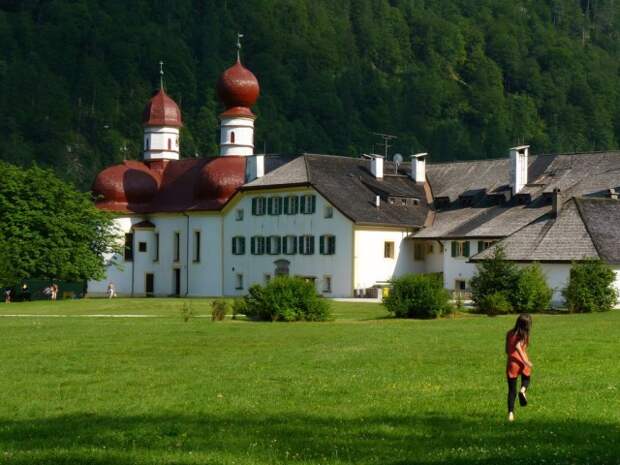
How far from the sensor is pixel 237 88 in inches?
3147

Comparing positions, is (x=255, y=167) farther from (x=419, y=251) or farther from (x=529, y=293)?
(x=529, y=293)

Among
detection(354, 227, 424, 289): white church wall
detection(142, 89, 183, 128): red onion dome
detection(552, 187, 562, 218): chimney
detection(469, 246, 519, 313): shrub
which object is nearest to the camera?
detection(469, 246, 519, 313): shrub

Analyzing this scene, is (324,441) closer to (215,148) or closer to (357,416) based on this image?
(357,416)

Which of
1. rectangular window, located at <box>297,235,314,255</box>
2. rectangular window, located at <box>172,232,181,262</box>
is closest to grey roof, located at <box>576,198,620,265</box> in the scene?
rectangular window, located at <box>297,235,314,255</box>

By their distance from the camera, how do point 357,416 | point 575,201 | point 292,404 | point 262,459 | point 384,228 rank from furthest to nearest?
point 384,228
point 575,201
point 292,404
point 357,416
point 262,459

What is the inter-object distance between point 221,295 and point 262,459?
5908 centimetres

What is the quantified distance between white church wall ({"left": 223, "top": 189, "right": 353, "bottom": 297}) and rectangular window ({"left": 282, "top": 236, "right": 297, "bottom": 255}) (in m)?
0.23

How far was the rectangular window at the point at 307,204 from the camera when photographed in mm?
67438

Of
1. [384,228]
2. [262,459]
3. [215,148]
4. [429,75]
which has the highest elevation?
[429,75]

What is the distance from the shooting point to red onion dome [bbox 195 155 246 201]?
74.1m

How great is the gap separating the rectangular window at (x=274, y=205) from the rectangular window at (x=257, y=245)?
5.63 feet

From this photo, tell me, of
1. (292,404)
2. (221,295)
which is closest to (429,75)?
(221,295)

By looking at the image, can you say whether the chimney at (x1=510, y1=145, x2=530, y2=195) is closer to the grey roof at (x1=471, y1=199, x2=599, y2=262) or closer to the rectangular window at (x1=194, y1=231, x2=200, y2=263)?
the grey roof at (x1=471, y1=199, x2=599, y2=262)

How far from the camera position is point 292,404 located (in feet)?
58.7
